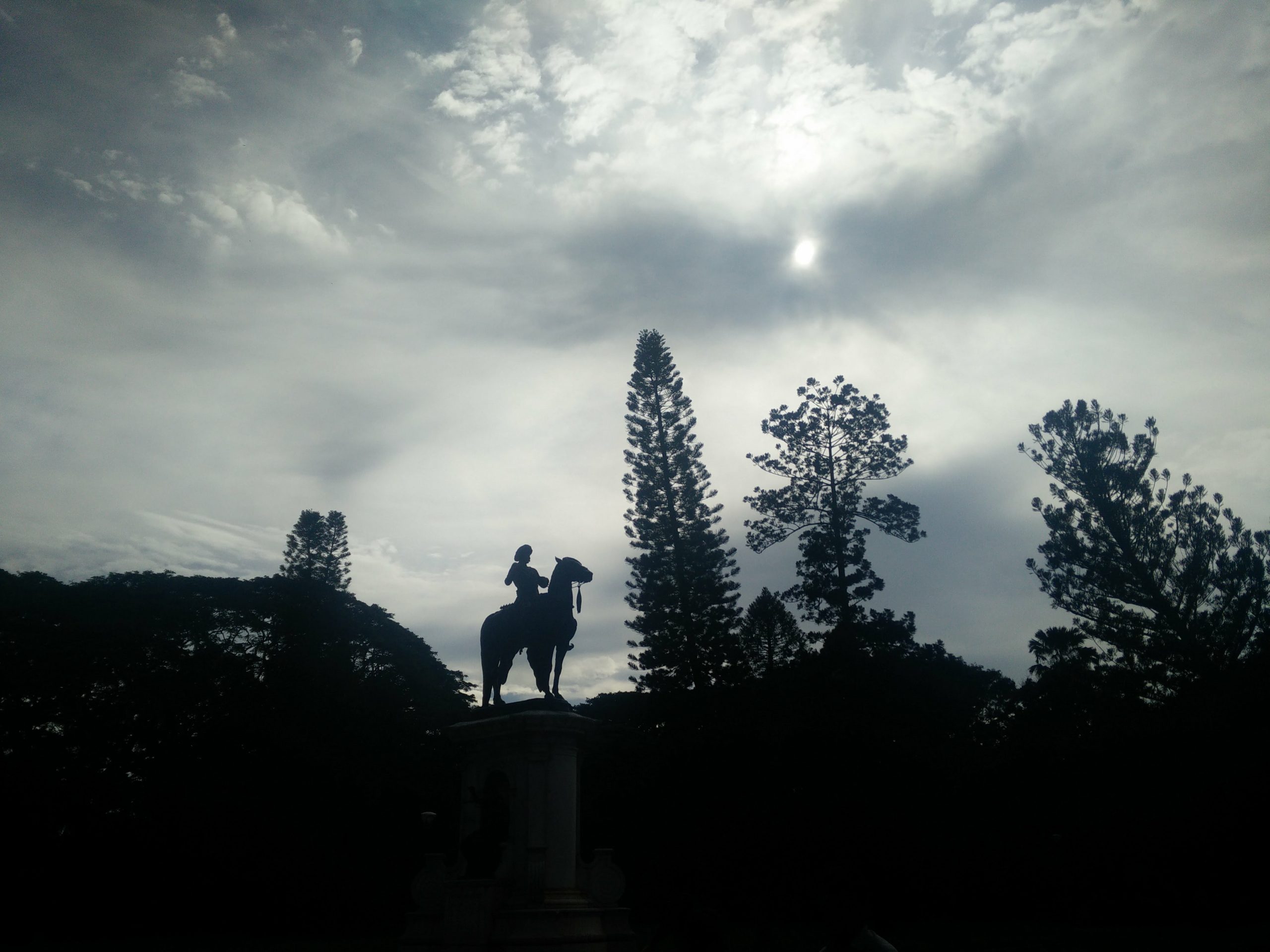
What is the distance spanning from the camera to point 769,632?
3262cm

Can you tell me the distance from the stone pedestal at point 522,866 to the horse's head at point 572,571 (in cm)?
193

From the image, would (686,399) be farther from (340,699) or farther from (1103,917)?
(1103,917)

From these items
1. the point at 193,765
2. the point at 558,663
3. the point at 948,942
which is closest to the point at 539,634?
the point at 558,663

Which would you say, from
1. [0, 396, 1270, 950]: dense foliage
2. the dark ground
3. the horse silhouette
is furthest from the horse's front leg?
[0, 396, 1270, 950]: dense foliage

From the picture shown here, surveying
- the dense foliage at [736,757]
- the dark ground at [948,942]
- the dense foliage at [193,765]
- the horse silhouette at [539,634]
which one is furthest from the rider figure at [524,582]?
the dense foliage at [193,765]

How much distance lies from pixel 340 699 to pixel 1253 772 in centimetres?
2592

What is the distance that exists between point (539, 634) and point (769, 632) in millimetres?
22054

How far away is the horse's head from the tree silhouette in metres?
19.4

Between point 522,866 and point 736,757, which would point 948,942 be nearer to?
point 736,757

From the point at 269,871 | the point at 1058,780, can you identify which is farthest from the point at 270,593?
the point at 1058,780

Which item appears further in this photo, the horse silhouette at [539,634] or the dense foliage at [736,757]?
the dense foliage at [736,757]

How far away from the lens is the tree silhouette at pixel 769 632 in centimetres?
3119

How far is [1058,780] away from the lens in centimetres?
2683

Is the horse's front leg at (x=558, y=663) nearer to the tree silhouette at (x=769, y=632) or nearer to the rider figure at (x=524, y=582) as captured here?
the rider figure at (x=524, y=582)
